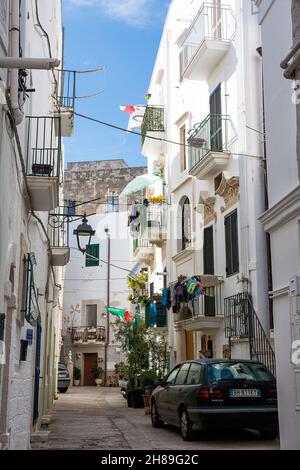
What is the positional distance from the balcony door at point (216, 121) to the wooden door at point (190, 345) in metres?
6.47

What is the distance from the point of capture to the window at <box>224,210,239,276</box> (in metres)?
16.7

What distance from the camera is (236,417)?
10.8 meters

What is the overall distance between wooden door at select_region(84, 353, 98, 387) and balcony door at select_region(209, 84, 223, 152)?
92.4 ft

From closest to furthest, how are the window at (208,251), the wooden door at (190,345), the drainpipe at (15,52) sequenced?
the drainpipe at (15,52)
the window at (208,251)
the wooden door at (190,345)

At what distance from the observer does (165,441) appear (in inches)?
454

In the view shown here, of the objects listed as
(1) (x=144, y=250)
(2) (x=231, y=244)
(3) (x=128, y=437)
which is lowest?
(3) (x=128, y=437)

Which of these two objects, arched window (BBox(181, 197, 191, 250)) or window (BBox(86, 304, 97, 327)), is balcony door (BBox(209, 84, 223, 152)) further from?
window (BBox(86, 304, 97, 327))

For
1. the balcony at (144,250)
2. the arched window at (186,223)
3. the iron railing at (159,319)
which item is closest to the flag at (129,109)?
the balcony at (144,250)

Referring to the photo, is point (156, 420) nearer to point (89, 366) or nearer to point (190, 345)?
point (190, 345)

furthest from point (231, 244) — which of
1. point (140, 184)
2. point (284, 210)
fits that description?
point (140, 184)

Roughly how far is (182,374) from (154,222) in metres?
12.4

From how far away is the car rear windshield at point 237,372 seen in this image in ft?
36.8

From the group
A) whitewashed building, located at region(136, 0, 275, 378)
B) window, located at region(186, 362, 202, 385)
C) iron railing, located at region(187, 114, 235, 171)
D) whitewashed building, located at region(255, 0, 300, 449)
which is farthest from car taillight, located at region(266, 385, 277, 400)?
iron railing, located at region(187, 114, 235, 171)

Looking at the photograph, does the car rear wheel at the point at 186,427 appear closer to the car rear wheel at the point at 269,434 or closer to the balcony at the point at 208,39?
the car rear wheel at the point at 269,434
